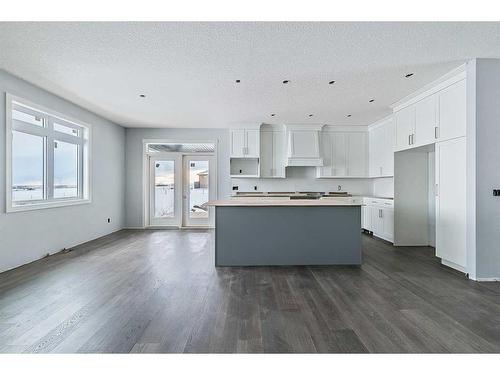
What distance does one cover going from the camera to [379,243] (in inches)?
210

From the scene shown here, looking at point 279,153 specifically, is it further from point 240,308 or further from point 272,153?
point 240,308

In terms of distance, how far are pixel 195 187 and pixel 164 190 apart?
2.72ft

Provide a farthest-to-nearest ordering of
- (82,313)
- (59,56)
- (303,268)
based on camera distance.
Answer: (303,268) → (59,56) → (82,313)

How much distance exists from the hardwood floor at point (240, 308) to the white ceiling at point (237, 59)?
8.53 feet

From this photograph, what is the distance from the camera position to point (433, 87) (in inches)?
156

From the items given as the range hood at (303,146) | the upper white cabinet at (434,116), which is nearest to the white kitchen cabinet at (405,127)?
the upper white cabinet at (434,116)

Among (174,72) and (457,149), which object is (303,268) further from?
(174,72)

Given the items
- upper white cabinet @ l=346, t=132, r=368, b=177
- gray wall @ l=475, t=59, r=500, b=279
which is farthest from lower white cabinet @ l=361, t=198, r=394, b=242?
gray wall @ l=475, t=59, r=500, b=279

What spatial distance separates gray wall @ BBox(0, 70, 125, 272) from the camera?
11.9 feet

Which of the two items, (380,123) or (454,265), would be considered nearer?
(454,265)

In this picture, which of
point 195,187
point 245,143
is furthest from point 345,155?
point 195,187
